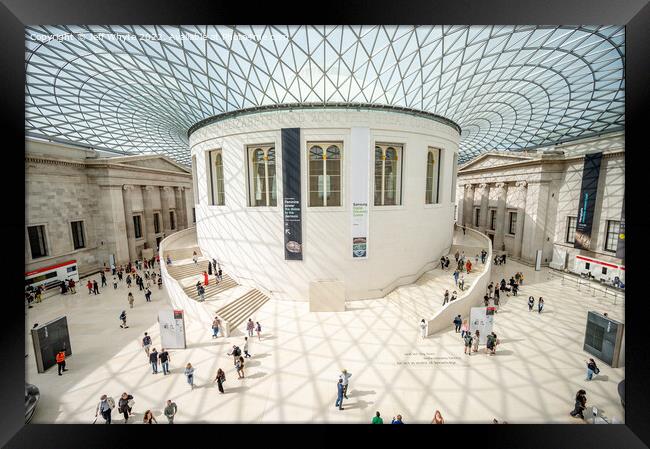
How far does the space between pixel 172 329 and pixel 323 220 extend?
33.3 feet

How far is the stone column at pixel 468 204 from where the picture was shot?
37.1 metres

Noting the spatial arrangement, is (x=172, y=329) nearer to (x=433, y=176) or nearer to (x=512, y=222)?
(x=433, y=176)

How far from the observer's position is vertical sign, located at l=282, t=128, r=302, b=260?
15.6 meters

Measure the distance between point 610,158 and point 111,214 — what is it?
157 ft

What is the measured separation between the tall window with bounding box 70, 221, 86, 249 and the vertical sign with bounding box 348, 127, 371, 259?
2715 cm

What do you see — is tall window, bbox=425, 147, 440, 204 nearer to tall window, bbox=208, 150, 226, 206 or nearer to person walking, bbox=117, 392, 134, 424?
tall window, bbox=208, 150, 226, 206

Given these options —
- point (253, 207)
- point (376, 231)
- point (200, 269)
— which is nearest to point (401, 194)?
point (376, 231)

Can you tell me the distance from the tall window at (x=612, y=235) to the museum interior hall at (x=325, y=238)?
8.8 inches

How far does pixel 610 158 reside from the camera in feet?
68.1

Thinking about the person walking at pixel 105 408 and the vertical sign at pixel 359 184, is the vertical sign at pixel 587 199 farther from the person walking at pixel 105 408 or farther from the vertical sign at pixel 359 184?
the person walking at pixel 105 408

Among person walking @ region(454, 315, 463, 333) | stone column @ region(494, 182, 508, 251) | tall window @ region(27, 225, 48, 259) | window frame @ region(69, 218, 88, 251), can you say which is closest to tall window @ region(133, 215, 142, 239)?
window frame @ region(69, 218, 88, 251)

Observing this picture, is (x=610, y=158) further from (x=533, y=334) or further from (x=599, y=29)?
(x=533, y=334)

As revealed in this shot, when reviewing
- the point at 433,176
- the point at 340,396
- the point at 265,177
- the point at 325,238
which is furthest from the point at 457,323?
the point at 265,177

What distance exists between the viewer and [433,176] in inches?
776
